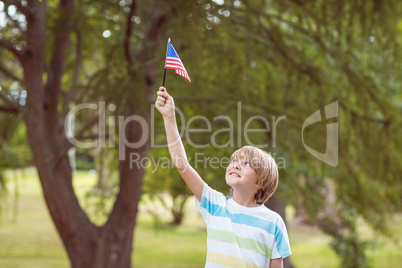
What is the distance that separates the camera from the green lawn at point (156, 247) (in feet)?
31.3

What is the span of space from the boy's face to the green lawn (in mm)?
6910

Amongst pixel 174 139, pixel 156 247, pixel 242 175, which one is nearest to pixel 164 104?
pixel 174 139

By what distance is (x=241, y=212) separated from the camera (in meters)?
1.81

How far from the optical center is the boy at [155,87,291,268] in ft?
5.78

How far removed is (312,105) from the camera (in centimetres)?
470

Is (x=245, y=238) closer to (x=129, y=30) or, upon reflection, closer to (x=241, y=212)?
(x=241, y=212)

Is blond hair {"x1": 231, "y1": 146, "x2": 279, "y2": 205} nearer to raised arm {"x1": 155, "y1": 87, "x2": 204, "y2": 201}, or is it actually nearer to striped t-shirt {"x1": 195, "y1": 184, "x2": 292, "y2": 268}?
striped t-shirt {"x1": 195, "y1": 184, "x2": 292, "y2": 268}

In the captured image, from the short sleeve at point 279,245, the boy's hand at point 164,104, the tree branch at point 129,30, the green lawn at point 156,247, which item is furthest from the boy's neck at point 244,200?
Result: the green lawn at point 156,247

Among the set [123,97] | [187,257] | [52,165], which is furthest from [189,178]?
[187,257]

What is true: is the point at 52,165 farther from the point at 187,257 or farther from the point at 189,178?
the point at 187,257

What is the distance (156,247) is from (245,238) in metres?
9.79

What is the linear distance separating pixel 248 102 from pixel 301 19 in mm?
928

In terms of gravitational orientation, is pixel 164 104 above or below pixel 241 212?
above

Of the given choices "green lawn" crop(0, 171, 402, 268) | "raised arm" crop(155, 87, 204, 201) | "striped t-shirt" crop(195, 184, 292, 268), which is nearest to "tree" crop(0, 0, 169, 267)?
"raised arm" crop(155, 87, 204, 201)
